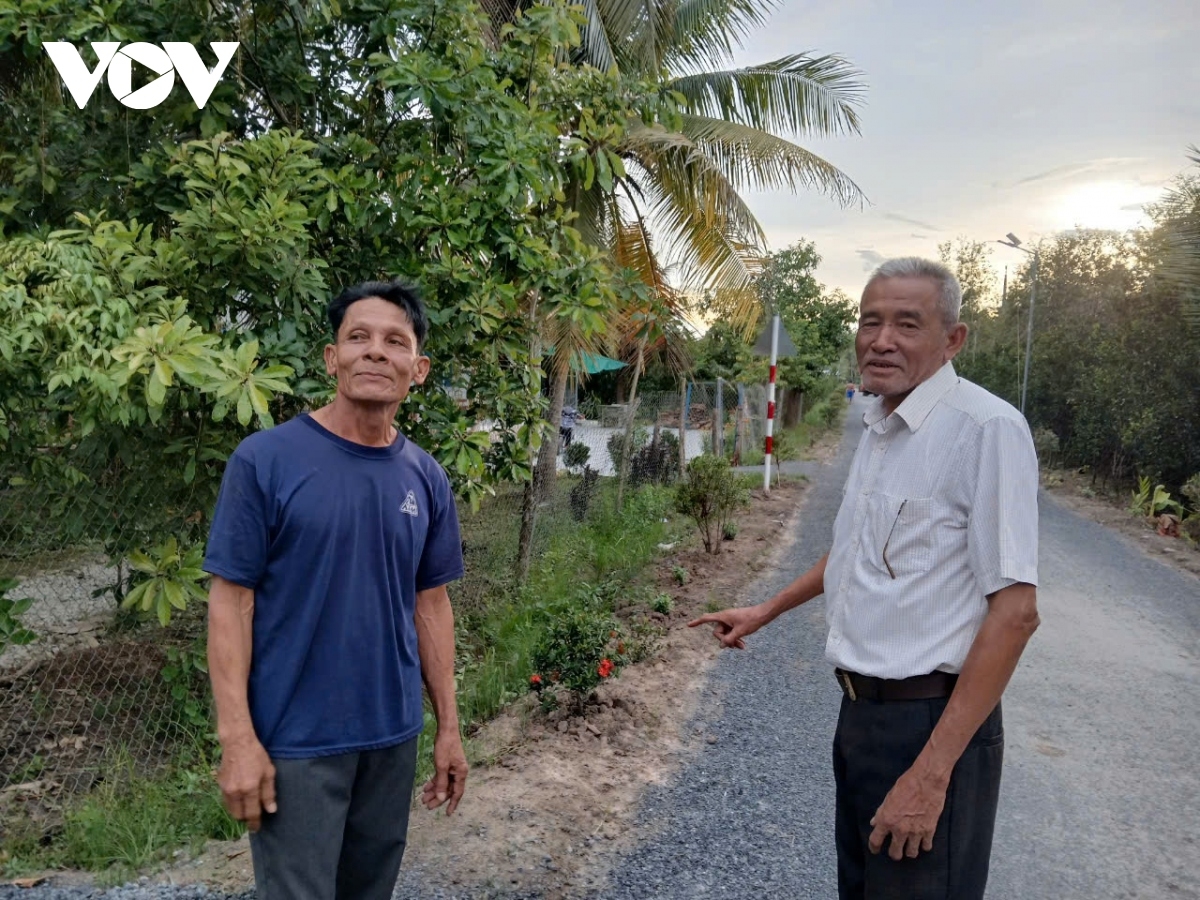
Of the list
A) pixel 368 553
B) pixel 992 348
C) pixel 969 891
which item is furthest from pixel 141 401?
pixel 992 348

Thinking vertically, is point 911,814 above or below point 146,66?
below

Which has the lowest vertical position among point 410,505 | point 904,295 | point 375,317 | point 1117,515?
point 1117,515

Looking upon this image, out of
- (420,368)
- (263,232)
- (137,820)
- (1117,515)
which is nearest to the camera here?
(420,368)

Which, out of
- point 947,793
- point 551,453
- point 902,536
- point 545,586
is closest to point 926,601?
point 902,536

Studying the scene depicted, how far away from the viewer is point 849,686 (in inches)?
88.8

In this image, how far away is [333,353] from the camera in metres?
2.42

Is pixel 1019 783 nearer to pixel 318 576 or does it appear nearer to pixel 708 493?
pixel 318 576

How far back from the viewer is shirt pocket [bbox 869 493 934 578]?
6.88ft

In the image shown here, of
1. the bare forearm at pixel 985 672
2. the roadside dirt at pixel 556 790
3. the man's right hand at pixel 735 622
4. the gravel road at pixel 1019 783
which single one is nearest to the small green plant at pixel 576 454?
the gravel road at pixel 1019 783

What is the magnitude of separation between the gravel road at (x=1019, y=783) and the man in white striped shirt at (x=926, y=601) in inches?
59.5

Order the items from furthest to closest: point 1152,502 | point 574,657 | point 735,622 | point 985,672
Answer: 1. point 1152,502
2. point 574,657
3. point 735,622
4. point 985,672

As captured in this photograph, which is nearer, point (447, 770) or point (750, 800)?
point (447, 770)

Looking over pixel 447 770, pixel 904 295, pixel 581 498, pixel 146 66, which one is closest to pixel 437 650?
pixel 447 770

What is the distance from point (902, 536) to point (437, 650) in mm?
1310
